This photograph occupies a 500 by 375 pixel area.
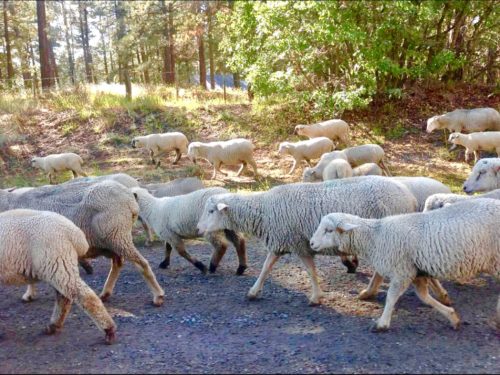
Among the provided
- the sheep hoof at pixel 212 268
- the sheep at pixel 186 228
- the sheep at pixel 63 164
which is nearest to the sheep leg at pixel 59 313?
the sheep at pixel 186 228

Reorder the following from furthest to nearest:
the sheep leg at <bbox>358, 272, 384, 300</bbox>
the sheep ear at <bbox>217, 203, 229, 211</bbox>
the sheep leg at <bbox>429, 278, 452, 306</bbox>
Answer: the sheep ear at <bbox>217, 203, 229, 211</bbox> → the sheep leg at <bbox>358, 272, 384, 300</bbox> → the sheep leg at <bbox>429, 278, 452, 306</bbox>

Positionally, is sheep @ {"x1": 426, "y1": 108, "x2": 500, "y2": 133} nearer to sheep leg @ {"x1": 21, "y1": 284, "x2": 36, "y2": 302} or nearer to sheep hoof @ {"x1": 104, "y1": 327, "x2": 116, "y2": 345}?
sheep leg @ {"x1": 21, "y1": 284, "x2": 36, "y2": 302}

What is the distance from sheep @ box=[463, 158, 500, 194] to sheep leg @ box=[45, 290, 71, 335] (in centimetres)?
675

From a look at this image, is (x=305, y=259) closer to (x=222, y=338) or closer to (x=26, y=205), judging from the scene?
(x=222, y=338)

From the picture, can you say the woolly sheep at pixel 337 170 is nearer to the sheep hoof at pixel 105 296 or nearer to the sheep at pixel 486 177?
the sheep at pixel 486 177

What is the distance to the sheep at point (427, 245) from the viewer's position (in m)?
5.52

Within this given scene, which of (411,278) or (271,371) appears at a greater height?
(411,278)

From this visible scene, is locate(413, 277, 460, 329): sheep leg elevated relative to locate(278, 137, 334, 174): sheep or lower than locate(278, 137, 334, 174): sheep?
lower

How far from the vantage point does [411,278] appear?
225 inches

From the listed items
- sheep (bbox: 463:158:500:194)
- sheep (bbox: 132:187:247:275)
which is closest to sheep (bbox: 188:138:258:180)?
sheep (bbox: 132:187:247:275)

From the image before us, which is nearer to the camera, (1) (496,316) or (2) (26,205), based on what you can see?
(1) (496,316)

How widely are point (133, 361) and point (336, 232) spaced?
2.64 meters

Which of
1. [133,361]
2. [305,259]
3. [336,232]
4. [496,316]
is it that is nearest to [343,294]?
[305,259]

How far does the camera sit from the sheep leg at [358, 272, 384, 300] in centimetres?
663
